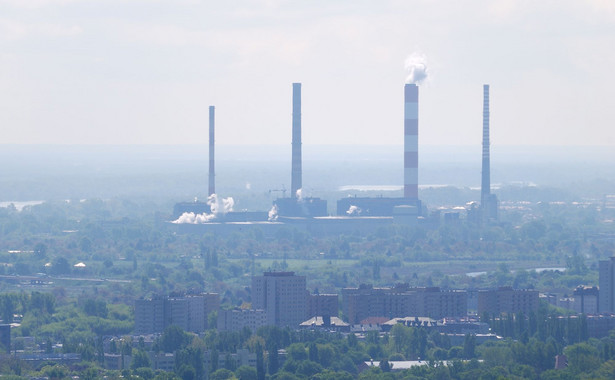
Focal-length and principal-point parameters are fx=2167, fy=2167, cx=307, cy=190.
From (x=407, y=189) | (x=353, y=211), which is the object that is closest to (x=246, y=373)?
(x=407, y=189)

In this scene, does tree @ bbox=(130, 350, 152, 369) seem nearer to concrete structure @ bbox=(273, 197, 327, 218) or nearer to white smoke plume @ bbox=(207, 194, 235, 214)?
concrete structure @ bbox=(273, 197, 327, 218)

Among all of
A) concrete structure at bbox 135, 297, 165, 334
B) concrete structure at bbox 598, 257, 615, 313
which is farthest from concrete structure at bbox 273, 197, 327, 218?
→ concrete structure at bbox 135, 297, 165, 334

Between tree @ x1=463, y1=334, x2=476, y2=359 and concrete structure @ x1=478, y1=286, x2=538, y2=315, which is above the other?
concrete structure @ x1=478, y1=286, x2=538, y2=315

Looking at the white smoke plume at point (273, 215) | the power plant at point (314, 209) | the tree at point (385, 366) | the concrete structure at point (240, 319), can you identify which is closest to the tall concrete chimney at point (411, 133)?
the power plant at point (314, 209)

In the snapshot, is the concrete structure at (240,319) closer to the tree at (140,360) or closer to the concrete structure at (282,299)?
the concrete structure at (282,299)

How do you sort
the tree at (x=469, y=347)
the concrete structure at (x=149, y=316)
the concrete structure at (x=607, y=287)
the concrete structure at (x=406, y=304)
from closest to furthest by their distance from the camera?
the tree at (x=469, y=347), the concrete structure at (x=149, y=316), the concrete structure at (x=406, y=304), the concrete structure at (x=607, y=287)

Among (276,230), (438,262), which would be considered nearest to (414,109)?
(276,230)

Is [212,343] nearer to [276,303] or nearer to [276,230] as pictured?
[276,303]
